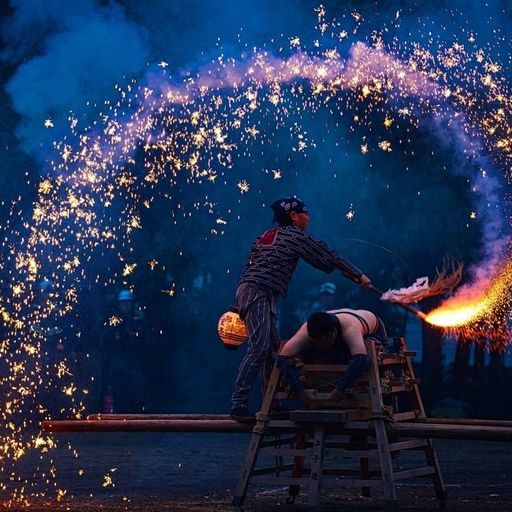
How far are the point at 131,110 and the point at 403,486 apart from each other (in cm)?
721

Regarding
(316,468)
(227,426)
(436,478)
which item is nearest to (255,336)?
(227,426)

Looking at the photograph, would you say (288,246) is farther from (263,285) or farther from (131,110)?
(131,110)

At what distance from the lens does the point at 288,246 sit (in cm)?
846

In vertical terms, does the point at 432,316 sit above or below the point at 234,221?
below

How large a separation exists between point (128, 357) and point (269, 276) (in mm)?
11838

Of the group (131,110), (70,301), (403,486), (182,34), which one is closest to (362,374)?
(403,486)

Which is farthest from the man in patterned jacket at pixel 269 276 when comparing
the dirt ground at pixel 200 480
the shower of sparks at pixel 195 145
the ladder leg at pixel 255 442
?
the shower of sparks at pixel 195 145

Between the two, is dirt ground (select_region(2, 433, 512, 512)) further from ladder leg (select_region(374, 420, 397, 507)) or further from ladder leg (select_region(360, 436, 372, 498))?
ladder leg (select_region(374, 420, 397, 507))

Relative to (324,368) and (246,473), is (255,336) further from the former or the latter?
(246,473)

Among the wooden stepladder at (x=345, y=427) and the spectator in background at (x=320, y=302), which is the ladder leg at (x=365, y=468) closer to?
the wooden stepladder at (x=345, y=427)

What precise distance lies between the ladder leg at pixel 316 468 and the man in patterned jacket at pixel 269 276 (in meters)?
0.61

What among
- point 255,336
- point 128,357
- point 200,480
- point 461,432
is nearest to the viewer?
point 461,432

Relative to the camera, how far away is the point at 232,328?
28.2 feet

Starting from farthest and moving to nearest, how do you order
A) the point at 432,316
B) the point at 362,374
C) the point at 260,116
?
1. the point at 260,116
2. the point at 432,316
3. the point at 362,374
